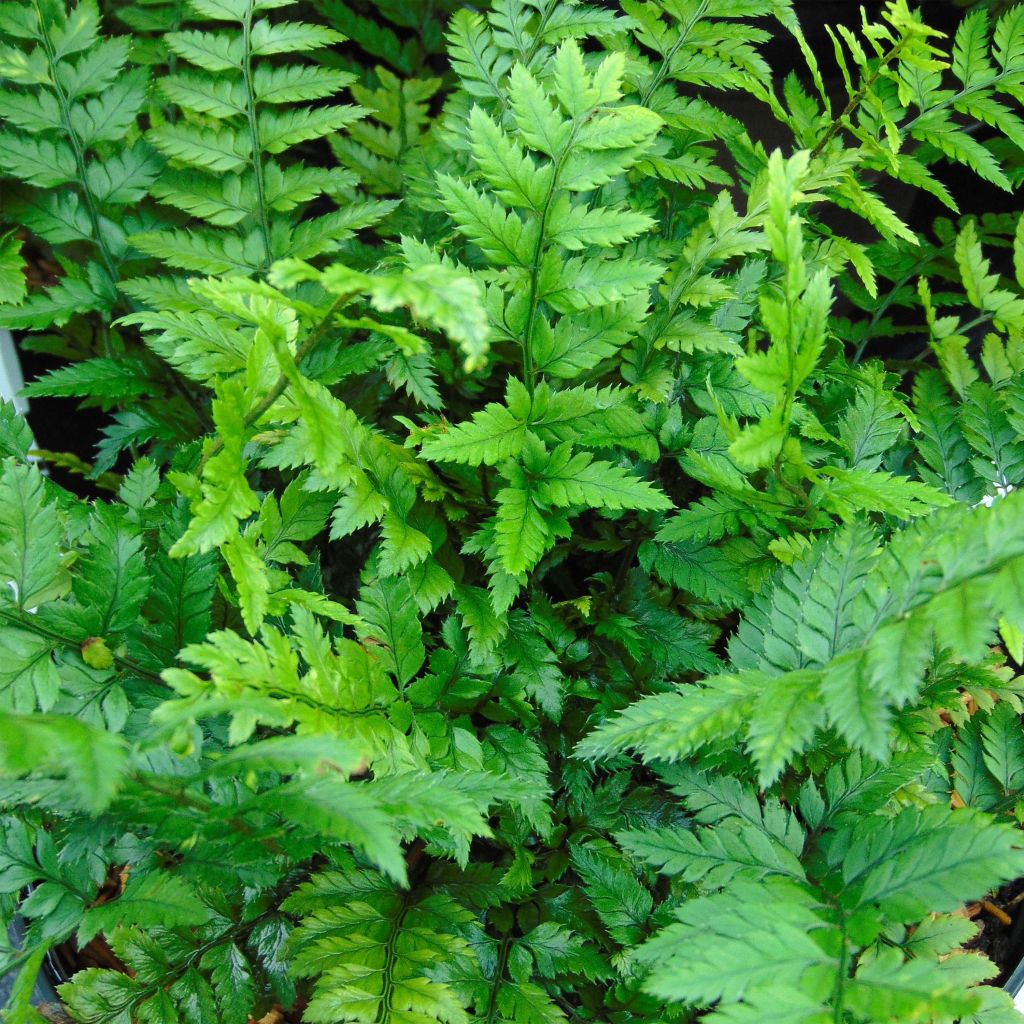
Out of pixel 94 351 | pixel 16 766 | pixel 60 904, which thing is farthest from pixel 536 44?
pixel 60 904

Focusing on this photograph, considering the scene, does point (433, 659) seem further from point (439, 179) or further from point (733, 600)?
point (439, 179)

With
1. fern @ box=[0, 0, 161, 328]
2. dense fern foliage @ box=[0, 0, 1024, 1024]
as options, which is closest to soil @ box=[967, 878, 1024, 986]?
dense fern foliage @ box=[0, 0, 1024, 1024]

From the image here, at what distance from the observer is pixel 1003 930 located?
1232 millimetres

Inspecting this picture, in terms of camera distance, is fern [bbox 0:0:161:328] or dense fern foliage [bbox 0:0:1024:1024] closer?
dense fern foliage [bbox 0:0:1024:1024]

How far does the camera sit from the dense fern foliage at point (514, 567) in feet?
2.53

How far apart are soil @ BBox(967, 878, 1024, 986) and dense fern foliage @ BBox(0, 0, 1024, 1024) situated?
262 millimetres

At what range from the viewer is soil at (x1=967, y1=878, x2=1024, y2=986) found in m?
1.17

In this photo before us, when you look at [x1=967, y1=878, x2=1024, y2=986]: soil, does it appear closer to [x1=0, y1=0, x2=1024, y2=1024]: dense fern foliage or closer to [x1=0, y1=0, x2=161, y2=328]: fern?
[x1=0, y1=0, x2=1024, y2=1024]: dense fern foliage

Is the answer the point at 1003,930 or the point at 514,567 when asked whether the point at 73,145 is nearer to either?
the point at 514,567

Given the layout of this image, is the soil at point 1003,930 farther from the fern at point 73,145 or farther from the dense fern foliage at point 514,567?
the fern at point 73,145

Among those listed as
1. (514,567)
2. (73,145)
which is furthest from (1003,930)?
(73,145)

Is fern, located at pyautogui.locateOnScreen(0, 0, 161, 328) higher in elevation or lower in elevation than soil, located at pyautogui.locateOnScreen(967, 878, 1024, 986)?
higher

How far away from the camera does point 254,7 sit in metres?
1.19

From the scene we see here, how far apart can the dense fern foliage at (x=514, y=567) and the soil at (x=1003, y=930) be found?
0.26 metres
